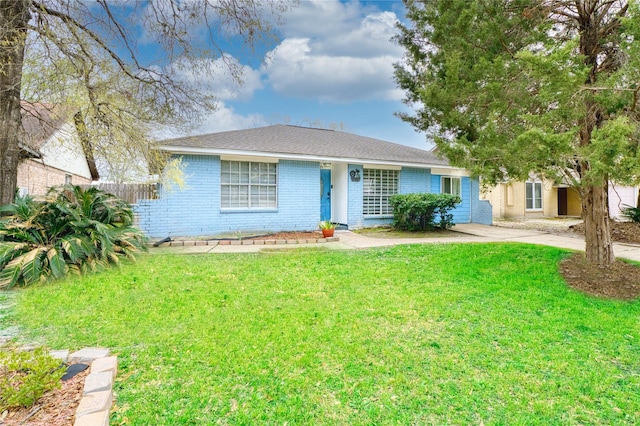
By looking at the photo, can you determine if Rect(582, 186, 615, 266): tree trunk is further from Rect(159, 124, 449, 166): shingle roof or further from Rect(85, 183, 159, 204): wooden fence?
Rect(85, 183, 159, 204): wooden fence

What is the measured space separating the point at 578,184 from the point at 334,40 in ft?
32.0

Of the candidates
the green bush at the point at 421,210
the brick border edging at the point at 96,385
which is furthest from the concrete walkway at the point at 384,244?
the brick border edging at the point at 96,385

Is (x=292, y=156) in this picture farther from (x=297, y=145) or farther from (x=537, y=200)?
(x=537, y=200)

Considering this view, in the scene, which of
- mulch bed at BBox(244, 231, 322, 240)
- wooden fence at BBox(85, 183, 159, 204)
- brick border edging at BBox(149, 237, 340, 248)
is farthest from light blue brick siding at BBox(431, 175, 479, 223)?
wooden fence at BBox(85, 183, 159, 204)

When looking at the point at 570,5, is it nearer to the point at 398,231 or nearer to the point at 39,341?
the point at 398,231

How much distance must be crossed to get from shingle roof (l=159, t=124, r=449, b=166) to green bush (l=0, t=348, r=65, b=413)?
7.68 m

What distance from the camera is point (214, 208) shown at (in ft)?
34.9

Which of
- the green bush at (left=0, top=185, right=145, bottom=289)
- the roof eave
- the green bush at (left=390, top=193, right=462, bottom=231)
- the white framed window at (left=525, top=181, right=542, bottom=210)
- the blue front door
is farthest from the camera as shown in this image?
the white framed window at (left=525, top=181, right=542, bottom=210)

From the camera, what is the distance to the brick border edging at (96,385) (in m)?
2.14

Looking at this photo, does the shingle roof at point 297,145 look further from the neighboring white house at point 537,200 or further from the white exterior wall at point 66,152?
the neighboring white house at point 537,200

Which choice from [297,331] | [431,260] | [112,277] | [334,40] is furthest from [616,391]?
[334,40]

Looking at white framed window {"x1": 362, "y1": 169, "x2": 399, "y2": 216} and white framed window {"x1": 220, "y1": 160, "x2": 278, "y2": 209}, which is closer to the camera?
white framed window {"x1": 220, "y1": 160, "x2": 278, "y2": 209}

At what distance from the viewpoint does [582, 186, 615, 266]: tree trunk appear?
5836 millimetres

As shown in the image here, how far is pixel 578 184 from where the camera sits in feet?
17.0
